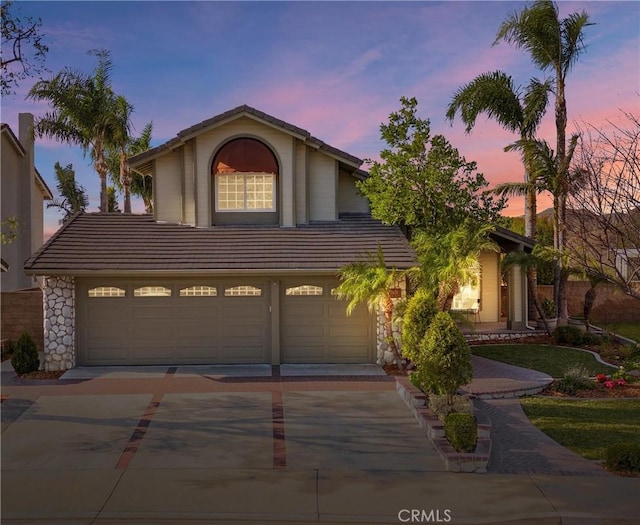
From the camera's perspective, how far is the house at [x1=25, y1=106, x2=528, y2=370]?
15.4 m

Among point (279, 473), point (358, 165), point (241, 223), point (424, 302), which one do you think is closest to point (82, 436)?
point (279, 473)

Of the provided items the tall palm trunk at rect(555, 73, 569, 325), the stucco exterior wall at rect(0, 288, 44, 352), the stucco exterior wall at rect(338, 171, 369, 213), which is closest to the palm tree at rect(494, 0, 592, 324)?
the tall palm trunk at rect(555, 73, 569, 325)

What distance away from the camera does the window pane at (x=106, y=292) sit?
51.4 ft

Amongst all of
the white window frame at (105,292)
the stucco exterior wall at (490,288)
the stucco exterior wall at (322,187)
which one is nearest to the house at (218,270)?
the white window frame at (105,292)

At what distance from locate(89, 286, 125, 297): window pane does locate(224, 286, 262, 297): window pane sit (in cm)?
290

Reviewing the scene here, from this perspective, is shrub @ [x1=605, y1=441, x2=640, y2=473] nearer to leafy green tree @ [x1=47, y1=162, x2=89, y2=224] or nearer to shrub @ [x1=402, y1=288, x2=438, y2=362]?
shrub @ [x1=402, y1=288, x2=438, y2=362]

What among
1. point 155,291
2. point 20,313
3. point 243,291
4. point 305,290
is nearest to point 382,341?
point 305,290

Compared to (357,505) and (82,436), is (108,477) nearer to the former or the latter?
(82,436)

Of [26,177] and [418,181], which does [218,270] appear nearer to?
[418,181]

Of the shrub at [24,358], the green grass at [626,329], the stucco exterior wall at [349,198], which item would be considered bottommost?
the green grass at [626,329]

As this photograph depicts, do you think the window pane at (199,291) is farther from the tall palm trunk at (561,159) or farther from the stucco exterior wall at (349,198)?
the tall palm trunk at (561,159)

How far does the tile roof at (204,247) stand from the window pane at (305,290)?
2.74ft

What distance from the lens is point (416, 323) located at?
1172 cm

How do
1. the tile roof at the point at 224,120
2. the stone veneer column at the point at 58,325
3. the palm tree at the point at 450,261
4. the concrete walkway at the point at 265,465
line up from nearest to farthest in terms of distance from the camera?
the concrete walkway at the point at 265,465
the palm tree at the point at 450,261
the stone veneer column at the point at 58,325
the tile roof at the point at 224,120
